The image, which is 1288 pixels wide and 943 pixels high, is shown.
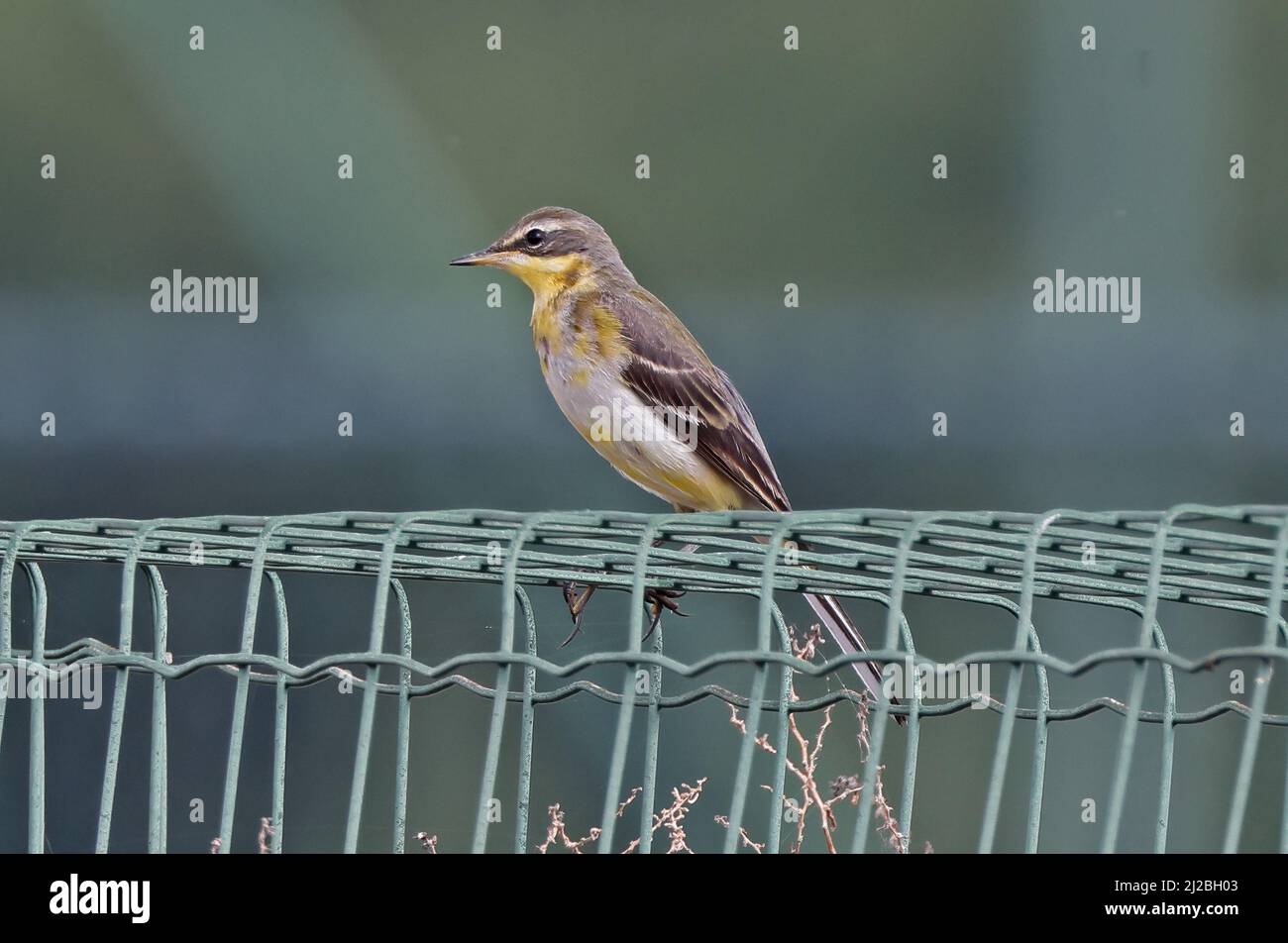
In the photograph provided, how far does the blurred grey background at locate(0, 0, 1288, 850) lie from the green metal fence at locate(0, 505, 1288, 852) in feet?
10.2

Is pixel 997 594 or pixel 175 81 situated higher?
pixel 175 81

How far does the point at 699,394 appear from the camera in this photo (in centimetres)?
483

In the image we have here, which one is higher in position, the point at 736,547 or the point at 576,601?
the point at 736,547

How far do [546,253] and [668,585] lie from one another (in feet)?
7.11

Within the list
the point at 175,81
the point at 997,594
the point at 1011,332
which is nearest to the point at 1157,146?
the point at 1011,332

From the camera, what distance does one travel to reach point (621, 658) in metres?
2.41

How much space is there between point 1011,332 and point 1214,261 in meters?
1.04

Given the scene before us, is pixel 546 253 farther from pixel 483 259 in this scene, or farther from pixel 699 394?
pixel 699 394

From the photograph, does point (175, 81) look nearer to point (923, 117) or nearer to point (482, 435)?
point (482, 435)
